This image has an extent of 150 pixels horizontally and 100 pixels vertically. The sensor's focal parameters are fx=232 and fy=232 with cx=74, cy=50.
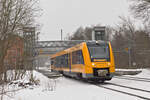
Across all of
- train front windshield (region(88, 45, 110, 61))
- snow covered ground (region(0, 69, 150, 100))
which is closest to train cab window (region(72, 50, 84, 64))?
train front windshield (region(88, 45, 110, 61))

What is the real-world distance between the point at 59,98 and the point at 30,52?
747 centimetres

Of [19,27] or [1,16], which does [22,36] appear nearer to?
[19,27]

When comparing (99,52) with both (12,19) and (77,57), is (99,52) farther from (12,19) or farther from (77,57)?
(12,19)

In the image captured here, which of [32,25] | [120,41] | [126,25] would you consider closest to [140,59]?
[120,41]

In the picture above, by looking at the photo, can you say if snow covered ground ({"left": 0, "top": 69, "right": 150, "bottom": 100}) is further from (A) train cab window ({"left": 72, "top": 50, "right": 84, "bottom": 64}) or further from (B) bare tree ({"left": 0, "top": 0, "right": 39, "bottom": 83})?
(A) train cab window ({"left": 72, "top": 50, "right": 84, "bottom": 64})

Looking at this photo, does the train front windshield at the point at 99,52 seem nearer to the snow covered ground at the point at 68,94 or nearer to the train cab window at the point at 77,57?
the train cab window at the point at 77,57

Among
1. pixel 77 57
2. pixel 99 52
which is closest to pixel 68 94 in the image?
pixel 99 52

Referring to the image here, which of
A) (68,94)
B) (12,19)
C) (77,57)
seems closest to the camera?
(68,94)

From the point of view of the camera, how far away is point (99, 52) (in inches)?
579

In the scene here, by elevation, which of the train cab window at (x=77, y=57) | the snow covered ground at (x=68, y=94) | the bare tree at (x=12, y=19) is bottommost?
the snow covered ground at (x=68, y=94)

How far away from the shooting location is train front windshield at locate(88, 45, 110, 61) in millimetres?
14523

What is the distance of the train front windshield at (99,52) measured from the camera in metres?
14.5

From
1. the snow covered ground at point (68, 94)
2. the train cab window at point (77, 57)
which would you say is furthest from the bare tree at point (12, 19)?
the train cab window at point (77, 57)

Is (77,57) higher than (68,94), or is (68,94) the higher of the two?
(77,57)
